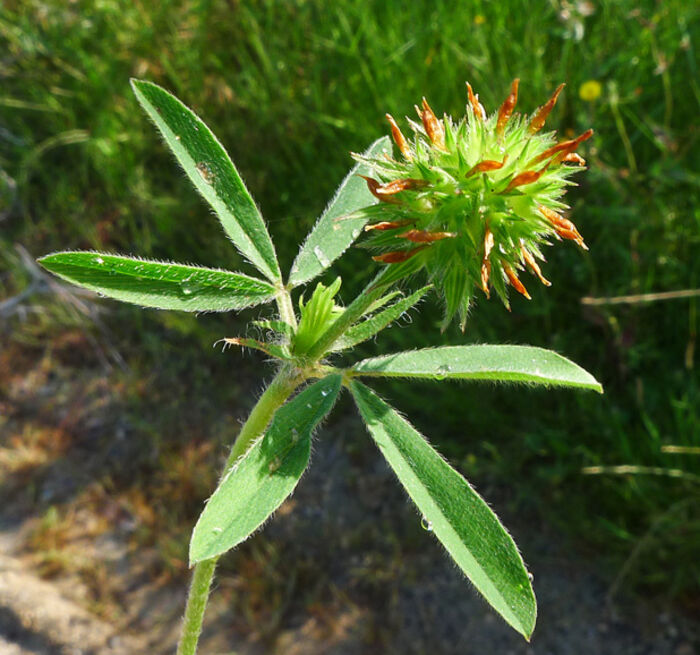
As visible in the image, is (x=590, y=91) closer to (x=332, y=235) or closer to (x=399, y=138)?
(x=332, y=235)

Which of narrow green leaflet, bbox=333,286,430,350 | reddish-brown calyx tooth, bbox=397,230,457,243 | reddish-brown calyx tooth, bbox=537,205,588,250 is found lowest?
narrow green leaflet, bbox=333,286,430,350

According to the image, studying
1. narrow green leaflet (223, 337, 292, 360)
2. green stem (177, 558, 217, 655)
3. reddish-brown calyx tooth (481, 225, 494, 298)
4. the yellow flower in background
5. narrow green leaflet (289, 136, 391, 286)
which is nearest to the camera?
reddish-brown calyx tooth (481, 225, 494, 298)

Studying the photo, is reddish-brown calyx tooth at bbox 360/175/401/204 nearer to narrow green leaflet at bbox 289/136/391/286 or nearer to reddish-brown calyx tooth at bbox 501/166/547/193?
reddish-brown calyx tooth at bbox 501/166/547/193

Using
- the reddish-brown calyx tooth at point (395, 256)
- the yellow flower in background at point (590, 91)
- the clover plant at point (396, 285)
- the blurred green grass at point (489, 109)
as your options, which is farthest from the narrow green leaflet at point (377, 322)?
the yellow flower in background at point (590, 91)

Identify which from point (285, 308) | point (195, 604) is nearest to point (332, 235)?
point (285, 308)

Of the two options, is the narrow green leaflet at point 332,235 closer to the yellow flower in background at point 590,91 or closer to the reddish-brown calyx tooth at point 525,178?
the reddish-brown calyx tooth at point 525,178

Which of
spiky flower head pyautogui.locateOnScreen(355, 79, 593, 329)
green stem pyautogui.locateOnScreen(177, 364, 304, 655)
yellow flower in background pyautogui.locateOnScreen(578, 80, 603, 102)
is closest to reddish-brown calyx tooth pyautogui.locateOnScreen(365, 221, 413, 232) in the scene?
spiky flower head pyautogui.locateOnScreen(355, 79, 593, 329)
